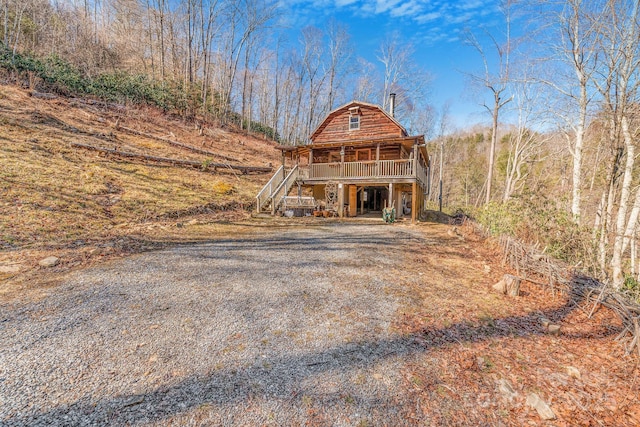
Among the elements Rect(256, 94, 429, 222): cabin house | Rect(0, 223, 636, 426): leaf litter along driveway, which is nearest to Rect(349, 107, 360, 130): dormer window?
Rect(256, 94, 429, 222): cabin house

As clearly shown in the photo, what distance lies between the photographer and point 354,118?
17.8 meters

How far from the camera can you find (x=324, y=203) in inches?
635

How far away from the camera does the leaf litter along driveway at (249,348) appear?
223 cm

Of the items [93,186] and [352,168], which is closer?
[93,186]

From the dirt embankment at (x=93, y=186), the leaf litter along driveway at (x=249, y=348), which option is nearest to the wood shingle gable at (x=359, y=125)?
the dirt embankment at (x=93, y=186)

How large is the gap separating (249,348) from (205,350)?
0.47 meters

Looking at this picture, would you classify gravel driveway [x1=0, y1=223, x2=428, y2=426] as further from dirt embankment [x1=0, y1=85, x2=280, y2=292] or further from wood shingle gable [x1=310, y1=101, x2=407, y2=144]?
wood shingle gable [x1=310, y1=101, x2=407, y2=144]

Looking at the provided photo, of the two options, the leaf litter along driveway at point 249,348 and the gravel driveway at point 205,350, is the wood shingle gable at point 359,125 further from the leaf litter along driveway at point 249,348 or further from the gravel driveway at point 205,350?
the gravel driveway at point 205,350

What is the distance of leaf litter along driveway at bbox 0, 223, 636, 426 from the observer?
223 centimetres

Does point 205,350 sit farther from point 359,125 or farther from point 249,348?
point 359,125

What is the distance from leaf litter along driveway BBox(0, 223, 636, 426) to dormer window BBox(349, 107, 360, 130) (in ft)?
46.0

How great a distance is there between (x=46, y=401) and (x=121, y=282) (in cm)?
268

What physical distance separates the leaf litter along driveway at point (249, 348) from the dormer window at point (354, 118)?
14.0m

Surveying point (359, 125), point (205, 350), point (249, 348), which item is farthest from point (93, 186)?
point (359, 125)
